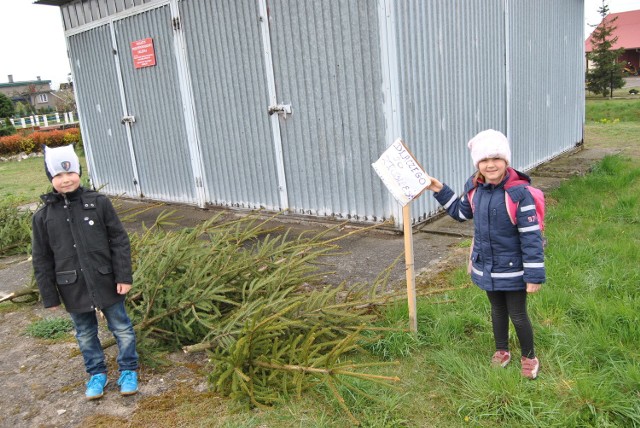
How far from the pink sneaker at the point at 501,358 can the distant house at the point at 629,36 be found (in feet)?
171

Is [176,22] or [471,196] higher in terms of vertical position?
[176,22]

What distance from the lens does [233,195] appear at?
8.47 m

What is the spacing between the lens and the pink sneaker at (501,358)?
337 cm

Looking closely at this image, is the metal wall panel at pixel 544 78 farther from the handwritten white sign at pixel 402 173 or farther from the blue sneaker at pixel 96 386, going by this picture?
the blue sneaker at pixel 96 386

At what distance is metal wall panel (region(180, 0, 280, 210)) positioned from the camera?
7598 millimetres

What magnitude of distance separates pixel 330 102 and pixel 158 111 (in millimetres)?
3591

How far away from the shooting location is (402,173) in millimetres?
3742

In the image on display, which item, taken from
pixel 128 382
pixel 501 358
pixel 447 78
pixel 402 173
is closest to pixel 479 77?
pixel 447 78

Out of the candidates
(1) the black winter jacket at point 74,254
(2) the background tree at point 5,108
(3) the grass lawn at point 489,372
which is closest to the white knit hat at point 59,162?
(1) the black winter jacket at point 74,254

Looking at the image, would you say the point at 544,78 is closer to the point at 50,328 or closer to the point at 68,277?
the point at 50,328

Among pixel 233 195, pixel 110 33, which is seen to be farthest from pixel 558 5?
pixel 110 33

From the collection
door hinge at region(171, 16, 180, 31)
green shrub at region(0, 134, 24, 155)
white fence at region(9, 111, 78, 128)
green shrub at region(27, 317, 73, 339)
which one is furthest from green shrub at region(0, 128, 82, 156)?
green shrub at region(27, 317, 73, 339)

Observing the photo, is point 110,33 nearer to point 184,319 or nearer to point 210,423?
point 184,319

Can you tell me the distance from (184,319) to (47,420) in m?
1.04
